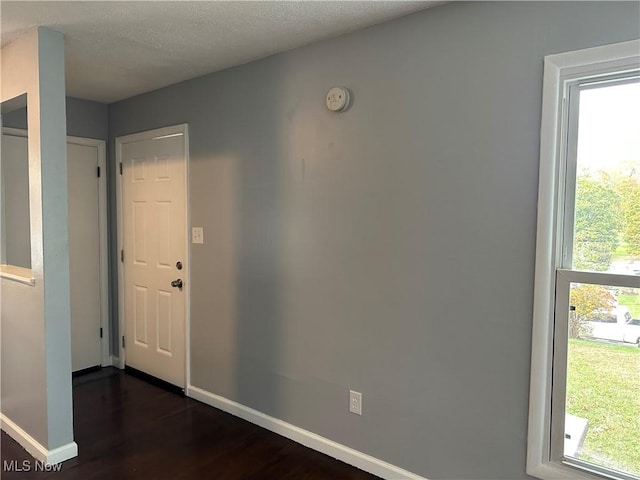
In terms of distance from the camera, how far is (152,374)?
3.60 m

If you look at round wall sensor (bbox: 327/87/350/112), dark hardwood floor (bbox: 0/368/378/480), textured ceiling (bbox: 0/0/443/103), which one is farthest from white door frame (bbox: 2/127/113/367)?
round wall sensor (bbox: 327/87/350/112)

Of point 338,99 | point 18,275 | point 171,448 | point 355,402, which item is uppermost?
point 338,99

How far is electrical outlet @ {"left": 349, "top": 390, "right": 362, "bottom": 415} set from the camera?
237cm

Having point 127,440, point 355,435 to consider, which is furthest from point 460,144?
point 127,440

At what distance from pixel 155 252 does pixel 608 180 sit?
305cm

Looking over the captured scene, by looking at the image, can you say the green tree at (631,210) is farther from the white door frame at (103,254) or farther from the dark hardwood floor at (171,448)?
the white door frame at (103,254)

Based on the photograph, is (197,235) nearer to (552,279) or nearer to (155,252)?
(155,252)

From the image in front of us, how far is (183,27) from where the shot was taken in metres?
2.24

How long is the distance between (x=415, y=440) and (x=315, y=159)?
1555 millimetres

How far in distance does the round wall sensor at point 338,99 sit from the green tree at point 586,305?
4.52 ft

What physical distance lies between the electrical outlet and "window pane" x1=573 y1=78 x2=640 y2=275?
49.5 inches

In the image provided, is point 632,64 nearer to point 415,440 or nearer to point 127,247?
point 415,440

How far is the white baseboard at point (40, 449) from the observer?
2.38 meters

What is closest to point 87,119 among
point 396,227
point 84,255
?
point 84,255
